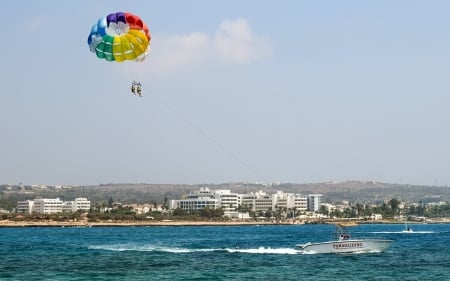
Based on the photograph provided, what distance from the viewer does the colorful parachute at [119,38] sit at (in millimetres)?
41469

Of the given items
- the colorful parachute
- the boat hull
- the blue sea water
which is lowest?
the blue sea water

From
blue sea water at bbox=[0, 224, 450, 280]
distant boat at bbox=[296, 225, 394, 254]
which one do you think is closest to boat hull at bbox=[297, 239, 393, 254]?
distant boat at bbox=[296, 225, 394, 254]

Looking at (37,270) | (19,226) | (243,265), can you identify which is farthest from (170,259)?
(19,226)

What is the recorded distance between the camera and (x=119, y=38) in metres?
41.6

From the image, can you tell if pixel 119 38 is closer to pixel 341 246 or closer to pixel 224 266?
pixel 224 266

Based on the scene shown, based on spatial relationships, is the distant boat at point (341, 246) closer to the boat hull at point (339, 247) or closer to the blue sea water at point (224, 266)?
the boat hull at point (339, 247)

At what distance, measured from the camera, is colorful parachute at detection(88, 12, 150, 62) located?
4147 cm

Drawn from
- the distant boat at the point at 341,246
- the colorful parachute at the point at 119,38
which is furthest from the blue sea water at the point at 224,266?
the colorful parachute at the point at 119,38

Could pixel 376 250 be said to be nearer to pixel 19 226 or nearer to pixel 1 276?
pixel 1 276

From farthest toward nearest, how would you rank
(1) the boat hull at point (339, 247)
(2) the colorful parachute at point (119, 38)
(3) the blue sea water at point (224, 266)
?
(1) the boat hull at point (339, 247)
(3) the blue sea water at point (224, 266)
(2) the colorful parachute at point (119, 38)

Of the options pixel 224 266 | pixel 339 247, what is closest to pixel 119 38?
pixel 224 266

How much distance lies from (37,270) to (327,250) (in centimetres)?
2137

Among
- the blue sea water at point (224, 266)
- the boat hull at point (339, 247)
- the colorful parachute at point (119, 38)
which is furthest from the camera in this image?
the boat hull at point (339, 247)

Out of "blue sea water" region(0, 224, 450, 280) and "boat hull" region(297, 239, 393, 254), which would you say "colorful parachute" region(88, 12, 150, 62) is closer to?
"blue sea water" region(0, 224, 450, 280)
